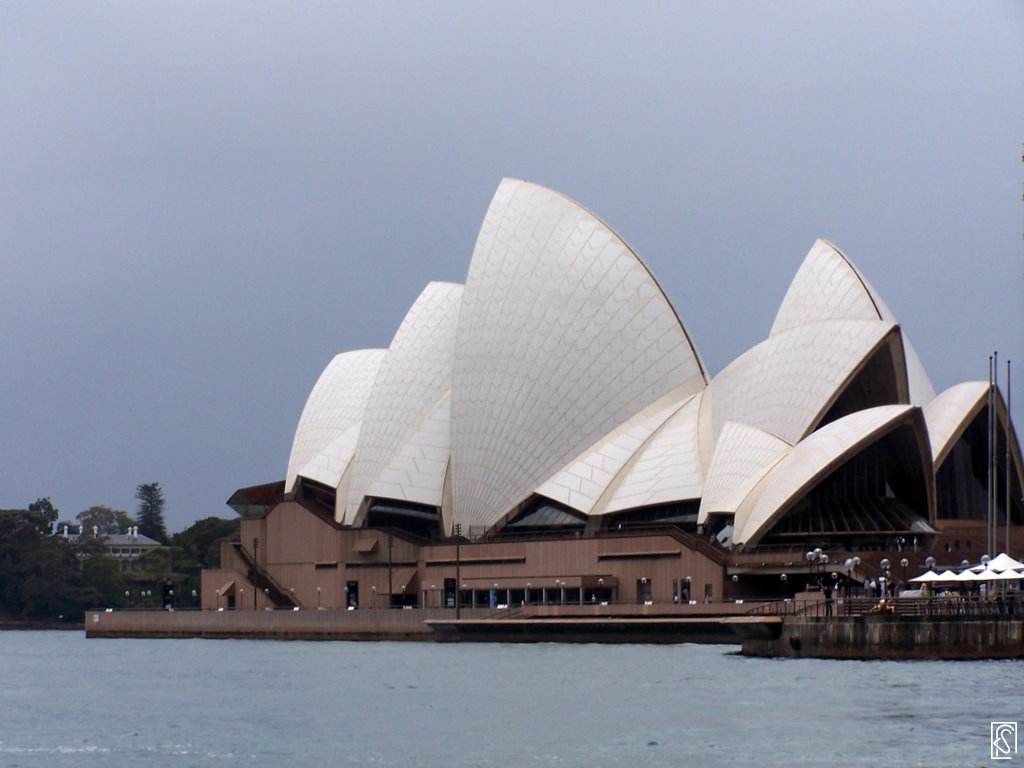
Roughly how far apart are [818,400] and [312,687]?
88.1 feet

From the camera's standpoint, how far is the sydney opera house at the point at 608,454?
66.4 metres

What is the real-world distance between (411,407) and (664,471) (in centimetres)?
1544

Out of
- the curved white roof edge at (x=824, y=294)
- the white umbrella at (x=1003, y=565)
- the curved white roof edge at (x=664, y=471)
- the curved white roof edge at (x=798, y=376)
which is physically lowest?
the white umbrella at (x=1003, y=565)

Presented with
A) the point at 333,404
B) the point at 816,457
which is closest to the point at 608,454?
the point at 816,457

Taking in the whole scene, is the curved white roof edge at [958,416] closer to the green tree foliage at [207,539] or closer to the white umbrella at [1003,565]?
the white umbrella at [1003,565]

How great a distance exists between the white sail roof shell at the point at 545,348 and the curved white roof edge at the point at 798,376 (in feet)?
14.2

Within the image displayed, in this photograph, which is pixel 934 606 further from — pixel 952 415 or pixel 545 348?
pixel 545 348

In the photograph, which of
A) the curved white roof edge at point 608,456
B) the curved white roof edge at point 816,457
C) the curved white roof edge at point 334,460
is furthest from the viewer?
the curved white roof edge at point 334,460

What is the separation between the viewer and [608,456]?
242 ft

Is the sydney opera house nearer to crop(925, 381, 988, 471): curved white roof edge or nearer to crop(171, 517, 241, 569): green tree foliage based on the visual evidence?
crop(925, 381, 988, 471): curved white roof edge

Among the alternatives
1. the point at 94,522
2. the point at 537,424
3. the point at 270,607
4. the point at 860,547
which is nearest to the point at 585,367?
the point at 537,424

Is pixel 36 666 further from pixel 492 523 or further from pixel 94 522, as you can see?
pixel 94 522

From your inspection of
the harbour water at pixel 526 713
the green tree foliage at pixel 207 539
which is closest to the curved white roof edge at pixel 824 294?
the harbour water at pixel 526 713

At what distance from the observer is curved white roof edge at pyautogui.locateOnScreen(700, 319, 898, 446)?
218 feet
